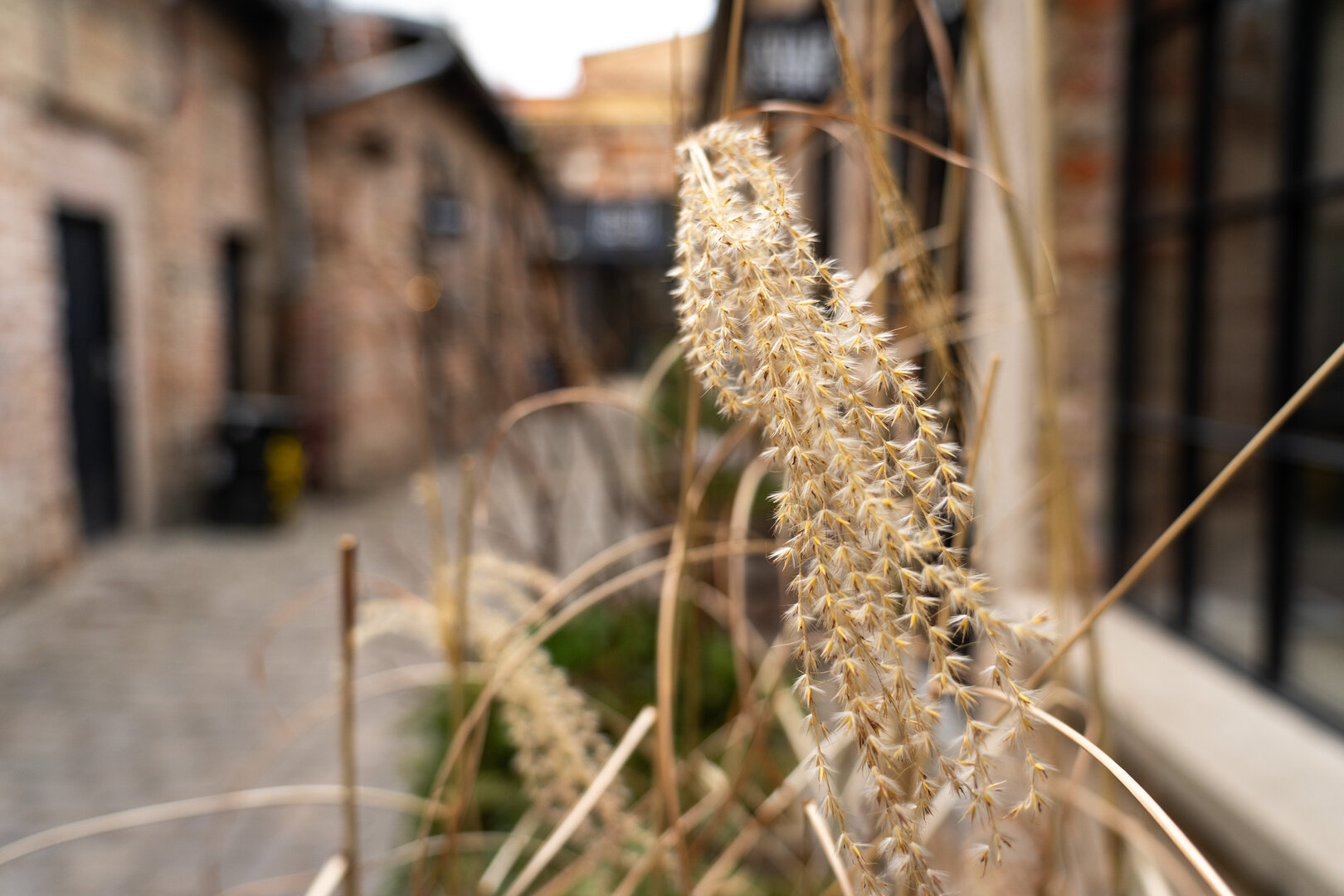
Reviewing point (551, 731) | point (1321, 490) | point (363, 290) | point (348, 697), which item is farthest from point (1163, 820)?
point (363, 290)

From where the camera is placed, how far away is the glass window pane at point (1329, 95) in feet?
5.54

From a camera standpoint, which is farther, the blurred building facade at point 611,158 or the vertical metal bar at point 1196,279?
the blurred building facade at point 611,158

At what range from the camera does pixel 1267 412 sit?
2.06 metres

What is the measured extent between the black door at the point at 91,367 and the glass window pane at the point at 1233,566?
581 cm

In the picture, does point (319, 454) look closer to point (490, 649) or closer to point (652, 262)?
point (652, 262)

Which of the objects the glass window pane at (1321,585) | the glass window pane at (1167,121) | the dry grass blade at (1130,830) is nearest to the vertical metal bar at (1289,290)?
the glass window pane at (1167,121)

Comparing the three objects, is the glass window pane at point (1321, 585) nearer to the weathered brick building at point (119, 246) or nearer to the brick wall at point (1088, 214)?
the brick wall at point (1088, 214)

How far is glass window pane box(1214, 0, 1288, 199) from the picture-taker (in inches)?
76.7

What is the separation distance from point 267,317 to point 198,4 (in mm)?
2505

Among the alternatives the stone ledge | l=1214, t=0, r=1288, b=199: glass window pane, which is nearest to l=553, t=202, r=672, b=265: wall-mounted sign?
l=1214, t=0, r=1288, b=199: glass window pane

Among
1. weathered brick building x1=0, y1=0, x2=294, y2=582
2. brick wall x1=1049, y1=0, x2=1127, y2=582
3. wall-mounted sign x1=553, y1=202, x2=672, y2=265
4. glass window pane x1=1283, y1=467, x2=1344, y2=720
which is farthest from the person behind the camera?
wall-mounted sign x1=553, y1=202, x2=672, y2=265

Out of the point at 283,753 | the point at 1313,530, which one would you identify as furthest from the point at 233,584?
the point at 1313,530

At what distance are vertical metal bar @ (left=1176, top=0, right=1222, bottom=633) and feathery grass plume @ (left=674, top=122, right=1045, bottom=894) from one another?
6.34 ft

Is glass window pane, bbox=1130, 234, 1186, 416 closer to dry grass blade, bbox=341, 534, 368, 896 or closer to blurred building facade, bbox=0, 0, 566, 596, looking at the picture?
blurred building facade, bbox=0, 0, 566, 596
